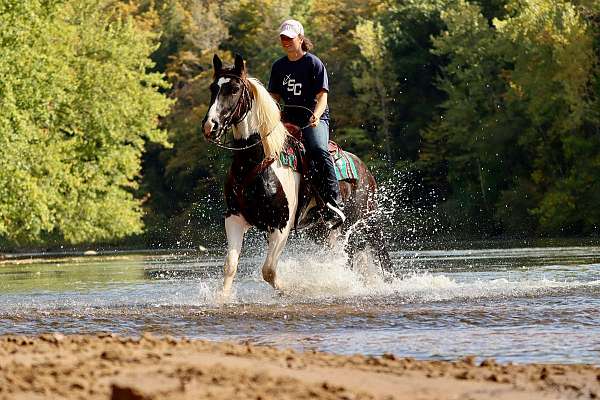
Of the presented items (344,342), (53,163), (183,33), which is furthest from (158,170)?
(344,342)

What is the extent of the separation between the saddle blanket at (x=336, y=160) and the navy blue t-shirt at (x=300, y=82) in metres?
0.46

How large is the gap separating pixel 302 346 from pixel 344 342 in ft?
1.25

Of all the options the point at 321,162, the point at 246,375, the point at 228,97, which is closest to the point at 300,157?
the point at 321,162

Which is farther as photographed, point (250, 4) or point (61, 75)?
point (250, 4)

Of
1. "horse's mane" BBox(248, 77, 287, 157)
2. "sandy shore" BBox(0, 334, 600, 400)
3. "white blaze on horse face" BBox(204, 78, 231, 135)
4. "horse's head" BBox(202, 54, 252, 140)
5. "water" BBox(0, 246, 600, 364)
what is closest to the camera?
"sandy shore" BBox(0, 334, 600, 400)

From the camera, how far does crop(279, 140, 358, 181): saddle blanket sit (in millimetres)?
15555

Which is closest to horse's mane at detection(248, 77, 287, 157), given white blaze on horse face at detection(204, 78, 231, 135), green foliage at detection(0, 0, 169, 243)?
white blaze on horse face at detection(204, 78, 231, 135)

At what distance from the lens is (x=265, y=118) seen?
1508cm

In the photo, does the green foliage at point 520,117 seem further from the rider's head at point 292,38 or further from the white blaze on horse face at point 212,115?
the white blaze on horse face at point 212,115

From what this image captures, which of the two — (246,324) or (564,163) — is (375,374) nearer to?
(246,324)

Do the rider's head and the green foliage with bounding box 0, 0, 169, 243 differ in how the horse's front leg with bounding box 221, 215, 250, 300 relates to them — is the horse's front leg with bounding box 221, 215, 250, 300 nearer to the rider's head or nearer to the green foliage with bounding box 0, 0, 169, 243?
the rider's head

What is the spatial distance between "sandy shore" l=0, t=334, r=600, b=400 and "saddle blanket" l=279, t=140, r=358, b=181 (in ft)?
21.8

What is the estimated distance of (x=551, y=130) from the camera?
6456 centimetres

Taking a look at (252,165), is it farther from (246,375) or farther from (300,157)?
(246,375)
